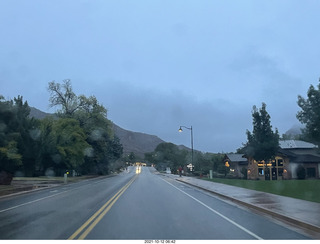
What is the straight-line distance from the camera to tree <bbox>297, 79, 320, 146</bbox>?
70.9 feet

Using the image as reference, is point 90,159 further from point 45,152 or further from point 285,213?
point 285,213

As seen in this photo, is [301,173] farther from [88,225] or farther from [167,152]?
[167,152]

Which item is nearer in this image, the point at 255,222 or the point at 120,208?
the point at 255,222

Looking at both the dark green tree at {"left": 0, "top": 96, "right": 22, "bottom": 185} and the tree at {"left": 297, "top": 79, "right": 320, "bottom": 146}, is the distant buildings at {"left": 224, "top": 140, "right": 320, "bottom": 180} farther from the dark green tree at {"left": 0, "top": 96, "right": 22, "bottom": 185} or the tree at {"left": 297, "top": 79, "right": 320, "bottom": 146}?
the dark green tree at {"left": 0, "top": 96, "right": 22, "bottom": 185}

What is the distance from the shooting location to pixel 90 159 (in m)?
62.2

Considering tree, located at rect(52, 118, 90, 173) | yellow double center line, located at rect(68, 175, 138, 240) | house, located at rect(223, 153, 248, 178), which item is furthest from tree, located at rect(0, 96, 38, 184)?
house, located at rect(223, 153, 248, 178)

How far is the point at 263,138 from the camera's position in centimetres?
3706

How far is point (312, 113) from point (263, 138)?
48.8 feet

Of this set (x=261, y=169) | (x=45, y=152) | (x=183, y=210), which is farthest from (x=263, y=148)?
(x=45, y=152)

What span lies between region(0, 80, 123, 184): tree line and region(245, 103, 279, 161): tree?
25.3 m

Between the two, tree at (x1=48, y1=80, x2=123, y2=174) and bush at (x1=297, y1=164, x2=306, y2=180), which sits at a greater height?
tree at (x1=48, y1=80, x2=123, y2=174)

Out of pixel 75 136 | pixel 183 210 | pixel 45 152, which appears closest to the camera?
pixel 183 210

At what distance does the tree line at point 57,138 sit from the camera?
26359mm

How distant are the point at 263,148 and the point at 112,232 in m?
31.2
